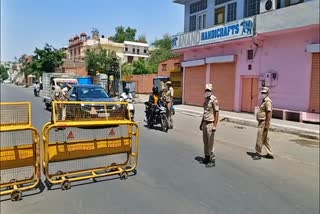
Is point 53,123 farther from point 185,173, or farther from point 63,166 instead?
point 185,173

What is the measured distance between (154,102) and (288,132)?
367 centimetres

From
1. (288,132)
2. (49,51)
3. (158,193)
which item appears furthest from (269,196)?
(49,51)

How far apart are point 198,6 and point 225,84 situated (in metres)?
4.96

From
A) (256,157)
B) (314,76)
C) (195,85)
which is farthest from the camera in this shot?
(195,85)

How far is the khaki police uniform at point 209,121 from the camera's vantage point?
4.69 meters

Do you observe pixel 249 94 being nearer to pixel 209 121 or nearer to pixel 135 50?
pixel 209 121

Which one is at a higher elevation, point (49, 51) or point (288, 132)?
point (49, 51)

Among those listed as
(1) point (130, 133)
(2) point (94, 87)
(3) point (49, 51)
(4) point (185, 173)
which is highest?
(3) point (49, 51)

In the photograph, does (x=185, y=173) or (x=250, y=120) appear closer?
(x=185, y=173)

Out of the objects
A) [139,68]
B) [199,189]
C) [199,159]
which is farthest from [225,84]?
[139,68]

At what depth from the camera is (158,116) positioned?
832 centimetres

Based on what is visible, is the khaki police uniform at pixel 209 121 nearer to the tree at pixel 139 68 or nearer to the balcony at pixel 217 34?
the balcony at pixel 217 34

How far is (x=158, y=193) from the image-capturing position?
136 inches

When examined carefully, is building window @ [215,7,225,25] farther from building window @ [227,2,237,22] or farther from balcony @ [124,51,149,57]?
balcony @ [124,51,149,57]
